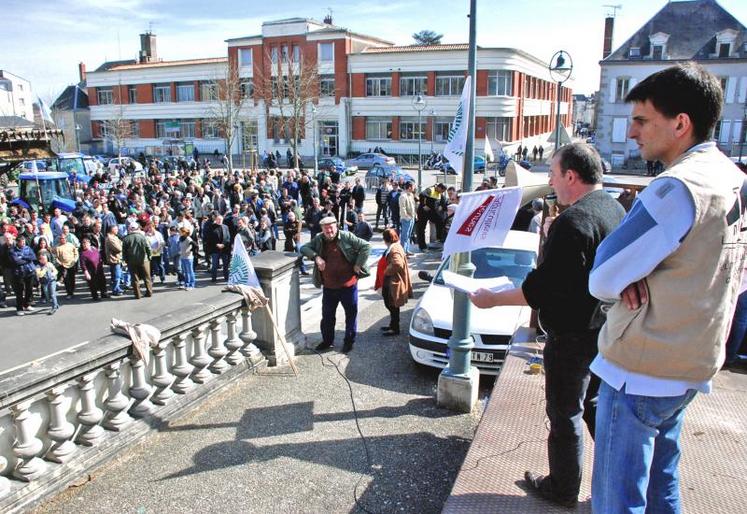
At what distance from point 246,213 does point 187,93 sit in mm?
57164

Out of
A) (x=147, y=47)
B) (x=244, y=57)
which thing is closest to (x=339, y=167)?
(x=244, y=57)

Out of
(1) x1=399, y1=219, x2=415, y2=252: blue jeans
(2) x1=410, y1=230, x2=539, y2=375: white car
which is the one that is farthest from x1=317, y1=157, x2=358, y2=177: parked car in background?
(2) x1=410, y1=230, x2=539, y2=375: white car

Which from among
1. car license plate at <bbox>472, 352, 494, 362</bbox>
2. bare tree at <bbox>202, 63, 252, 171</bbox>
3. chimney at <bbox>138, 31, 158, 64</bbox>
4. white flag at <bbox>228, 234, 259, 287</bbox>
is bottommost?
car license plate at <bbox>472, 352, 494, 362</bbox>

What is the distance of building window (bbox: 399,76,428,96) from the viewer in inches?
2200

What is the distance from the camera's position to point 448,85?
55.2 m

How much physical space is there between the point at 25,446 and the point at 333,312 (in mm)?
4617

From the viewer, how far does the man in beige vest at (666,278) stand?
1.89m

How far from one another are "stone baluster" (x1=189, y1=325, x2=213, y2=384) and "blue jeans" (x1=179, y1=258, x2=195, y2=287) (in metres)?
9.46

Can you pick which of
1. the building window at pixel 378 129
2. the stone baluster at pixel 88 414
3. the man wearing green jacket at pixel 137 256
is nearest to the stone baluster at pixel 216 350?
the stone baluster at pixel 88 414

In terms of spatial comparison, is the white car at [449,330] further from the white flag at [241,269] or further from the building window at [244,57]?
the building window at [244,57]

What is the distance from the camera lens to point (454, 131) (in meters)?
6.96

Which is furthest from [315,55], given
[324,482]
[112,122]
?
[324,482]

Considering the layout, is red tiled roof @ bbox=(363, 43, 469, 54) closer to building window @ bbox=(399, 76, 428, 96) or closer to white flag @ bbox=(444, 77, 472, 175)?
building window @ bbox=(399, 76, 428, 96)

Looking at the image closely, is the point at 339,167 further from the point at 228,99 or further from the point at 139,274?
the point at 139,274
